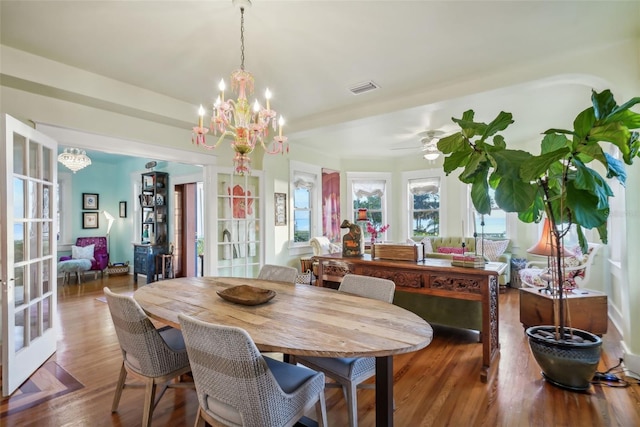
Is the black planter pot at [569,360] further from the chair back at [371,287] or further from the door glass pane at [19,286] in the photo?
the door glass pane at [19,286]

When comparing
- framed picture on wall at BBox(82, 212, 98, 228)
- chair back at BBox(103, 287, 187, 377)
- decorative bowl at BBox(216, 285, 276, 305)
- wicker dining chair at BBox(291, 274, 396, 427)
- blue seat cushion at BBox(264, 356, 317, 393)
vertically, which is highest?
framed picture on wall at BBox(82, 212, 98, 228)

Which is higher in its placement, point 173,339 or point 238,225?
point 238,225

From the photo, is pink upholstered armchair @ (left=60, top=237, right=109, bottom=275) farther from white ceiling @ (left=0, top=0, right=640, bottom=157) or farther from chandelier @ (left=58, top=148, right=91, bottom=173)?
white ceiling @ (left=0, top=0, right=640, bottom=157)

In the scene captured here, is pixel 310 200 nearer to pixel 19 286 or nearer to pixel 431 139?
pixel 431 139

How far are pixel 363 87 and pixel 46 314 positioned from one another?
369cm

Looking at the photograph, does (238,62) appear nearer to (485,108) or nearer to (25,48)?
(25,48)

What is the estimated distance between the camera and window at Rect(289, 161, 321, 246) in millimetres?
5590

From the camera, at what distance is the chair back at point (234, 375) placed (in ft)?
3.84

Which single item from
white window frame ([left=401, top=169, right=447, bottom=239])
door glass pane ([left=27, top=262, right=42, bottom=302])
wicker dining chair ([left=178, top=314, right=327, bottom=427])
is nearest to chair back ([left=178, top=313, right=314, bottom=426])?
wicker dining chair ([left=178, top=314, right=327, bottom=427])

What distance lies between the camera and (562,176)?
2184mm

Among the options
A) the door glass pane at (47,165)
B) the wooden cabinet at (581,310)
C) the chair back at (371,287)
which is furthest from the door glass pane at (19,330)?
the wooden cabinet at (581,310)

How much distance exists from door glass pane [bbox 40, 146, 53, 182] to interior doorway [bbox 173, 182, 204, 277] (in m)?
3.30

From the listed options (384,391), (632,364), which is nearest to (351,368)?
(384,391)

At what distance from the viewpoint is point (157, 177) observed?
20.5 feet
